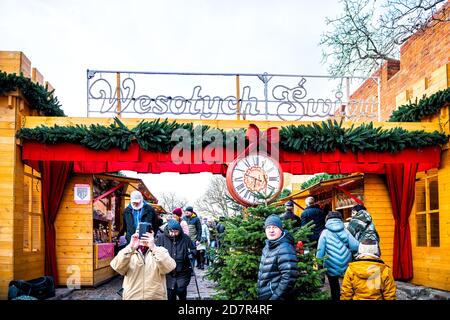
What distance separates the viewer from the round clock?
19.5 feet

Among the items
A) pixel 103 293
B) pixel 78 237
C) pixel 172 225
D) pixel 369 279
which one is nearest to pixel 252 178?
pixel 172 225

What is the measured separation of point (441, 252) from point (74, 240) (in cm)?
719

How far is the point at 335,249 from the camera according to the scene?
266 inches

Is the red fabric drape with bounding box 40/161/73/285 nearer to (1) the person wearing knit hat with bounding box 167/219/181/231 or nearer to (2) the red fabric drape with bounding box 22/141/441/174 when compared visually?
(2) the red fabric drape with bounding box 22/141/441/174

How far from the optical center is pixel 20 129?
8133 millimetres

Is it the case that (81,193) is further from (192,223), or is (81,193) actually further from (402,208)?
(402,208)

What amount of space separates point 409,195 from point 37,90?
7483 mm

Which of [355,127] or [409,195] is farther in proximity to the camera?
[409,195]

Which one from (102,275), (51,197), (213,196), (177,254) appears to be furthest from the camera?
(213,196)

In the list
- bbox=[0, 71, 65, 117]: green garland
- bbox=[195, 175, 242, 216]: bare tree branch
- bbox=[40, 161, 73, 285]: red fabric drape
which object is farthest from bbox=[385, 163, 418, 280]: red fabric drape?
bbox=[195, 175, 242, 216]: bare tree branch

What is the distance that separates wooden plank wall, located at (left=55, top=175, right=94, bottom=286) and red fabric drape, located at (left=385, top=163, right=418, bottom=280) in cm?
638

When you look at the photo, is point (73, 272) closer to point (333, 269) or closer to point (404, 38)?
point (333, 269)

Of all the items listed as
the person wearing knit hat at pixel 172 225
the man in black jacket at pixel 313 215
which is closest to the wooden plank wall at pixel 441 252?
the man in black jacket at pixel 313 215

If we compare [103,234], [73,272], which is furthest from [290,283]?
[103,234]
